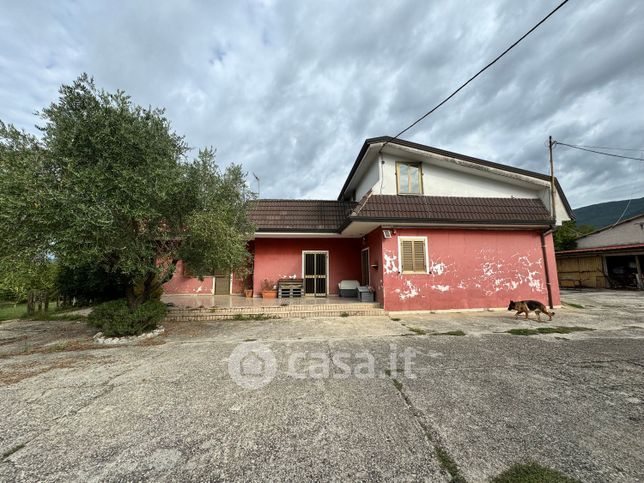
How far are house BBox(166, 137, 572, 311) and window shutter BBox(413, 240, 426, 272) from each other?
0.03m

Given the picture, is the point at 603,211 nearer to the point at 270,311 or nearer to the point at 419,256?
the point at 419,256

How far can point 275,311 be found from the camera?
8883mm

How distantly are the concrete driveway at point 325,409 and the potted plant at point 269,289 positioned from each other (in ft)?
19.5

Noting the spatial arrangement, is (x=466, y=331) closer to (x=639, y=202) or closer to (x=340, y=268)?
(x=340, y=268)

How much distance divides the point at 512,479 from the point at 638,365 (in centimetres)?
422

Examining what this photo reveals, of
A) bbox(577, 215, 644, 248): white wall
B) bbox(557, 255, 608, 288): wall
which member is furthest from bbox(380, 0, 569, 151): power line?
bbox(577, 215, 644, 248): white wall

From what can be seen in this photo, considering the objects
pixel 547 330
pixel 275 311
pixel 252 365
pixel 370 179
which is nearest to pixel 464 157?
pixel 370 179

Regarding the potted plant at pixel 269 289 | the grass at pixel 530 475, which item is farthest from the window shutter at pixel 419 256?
the grass at pixel 530 475

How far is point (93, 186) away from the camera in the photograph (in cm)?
491

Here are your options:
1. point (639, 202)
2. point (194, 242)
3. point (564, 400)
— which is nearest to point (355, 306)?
point (194, 242)

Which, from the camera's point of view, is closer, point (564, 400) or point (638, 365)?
point (564, 400)

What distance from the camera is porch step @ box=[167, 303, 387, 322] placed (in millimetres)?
8625

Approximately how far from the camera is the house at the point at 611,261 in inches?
650

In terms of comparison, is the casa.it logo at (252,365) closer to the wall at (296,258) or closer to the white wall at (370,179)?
the wall at (296,258)
